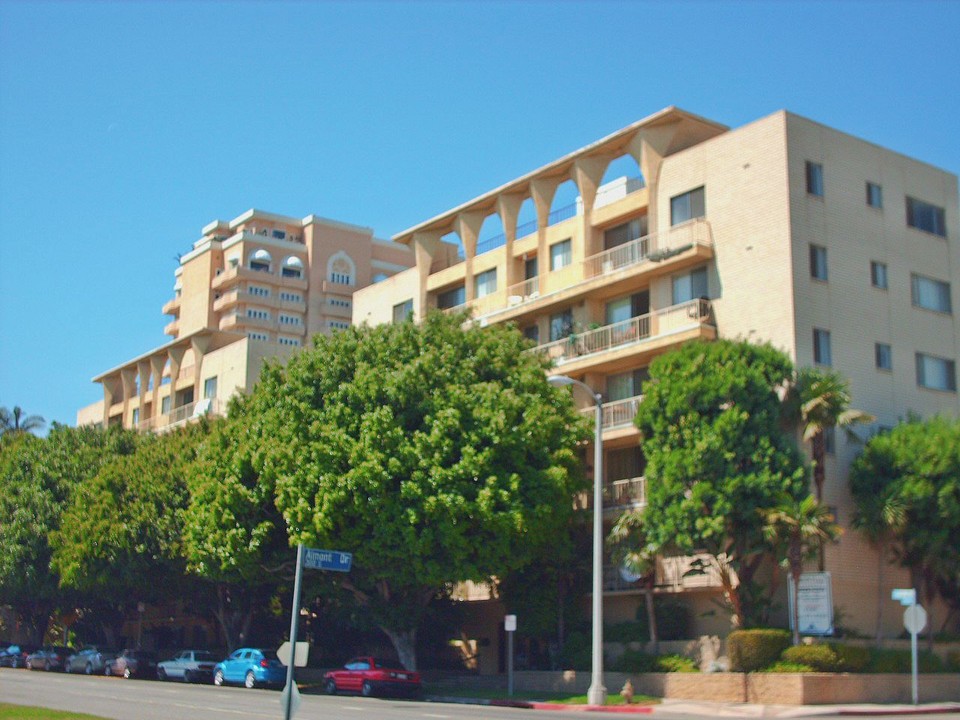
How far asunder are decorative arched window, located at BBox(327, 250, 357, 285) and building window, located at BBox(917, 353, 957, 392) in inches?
2523

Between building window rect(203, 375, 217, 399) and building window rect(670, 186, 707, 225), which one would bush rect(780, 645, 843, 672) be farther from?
building window rect(203, 375, 217, 399)

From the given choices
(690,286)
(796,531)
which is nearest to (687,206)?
(690,286)

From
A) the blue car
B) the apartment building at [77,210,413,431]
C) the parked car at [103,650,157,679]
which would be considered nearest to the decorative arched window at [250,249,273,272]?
the apartment building at [77,210,413,431]

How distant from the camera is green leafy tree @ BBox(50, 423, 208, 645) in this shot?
5091 centimetres

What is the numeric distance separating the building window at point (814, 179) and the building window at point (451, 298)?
18.4 m

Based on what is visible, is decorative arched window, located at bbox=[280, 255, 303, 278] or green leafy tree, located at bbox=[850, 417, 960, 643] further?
decorative arched window, located at bbox=[280, 255, 303, 278]

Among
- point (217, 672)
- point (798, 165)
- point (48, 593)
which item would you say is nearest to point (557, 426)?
point (798, 165)

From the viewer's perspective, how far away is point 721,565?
117 feet

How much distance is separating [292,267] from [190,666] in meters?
56.2

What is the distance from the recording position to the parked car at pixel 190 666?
156ft

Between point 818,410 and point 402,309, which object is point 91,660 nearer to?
point 402,309

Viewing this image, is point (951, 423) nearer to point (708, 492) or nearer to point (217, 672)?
point (708, 492)

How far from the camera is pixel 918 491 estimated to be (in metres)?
35.7

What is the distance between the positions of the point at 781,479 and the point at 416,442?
37.1 ft
